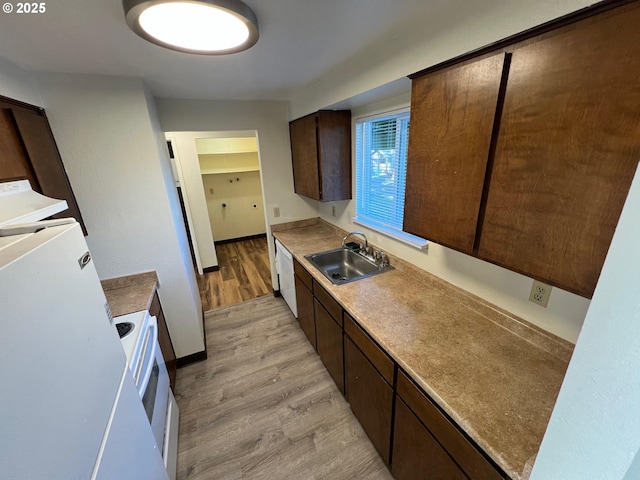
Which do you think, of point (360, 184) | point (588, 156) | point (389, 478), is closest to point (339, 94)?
point (360, 184)

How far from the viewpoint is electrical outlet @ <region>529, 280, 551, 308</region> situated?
1071 millimetres

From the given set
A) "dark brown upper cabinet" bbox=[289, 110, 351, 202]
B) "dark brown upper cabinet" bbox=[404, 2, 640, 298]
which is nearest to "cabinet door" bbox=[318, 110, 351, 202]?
"dark brown upper cabinet" bbox=[289, 110, 351, 202]

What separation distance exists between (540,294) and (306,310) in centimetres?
165

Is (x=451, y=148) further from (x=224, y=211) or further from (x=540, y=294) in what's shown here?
(x=224, y=211)

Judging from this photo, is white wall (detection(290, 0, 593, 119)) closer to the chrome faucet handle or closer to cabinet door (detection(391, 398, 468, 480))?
the chrome faucet handle

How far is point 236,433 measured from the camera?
5.49ft

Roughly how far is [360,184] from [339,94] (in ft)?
2.48

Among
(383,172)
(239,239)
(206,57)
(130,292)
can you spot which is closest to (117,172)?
(130,292)

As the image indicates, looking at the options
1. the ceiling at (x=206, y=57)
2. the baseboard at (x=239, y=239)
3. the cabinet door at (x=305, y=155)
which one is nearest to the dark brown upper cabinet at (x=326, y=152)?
the cabinet door at (x=305, y=155)

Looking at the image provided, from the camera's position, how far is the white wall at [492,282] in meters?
1.02

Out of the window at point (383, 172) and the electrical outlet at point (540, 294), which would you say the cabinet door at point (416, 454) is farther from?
the window at point (383, 172)

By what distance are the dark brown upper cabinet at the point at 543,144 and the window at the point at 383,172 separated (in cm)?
64

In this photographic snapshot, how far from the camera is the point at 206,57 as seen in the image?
4.52ft

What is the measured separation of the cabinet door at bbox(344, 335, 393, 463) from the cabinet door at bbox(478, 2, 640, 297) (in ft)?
2.88
